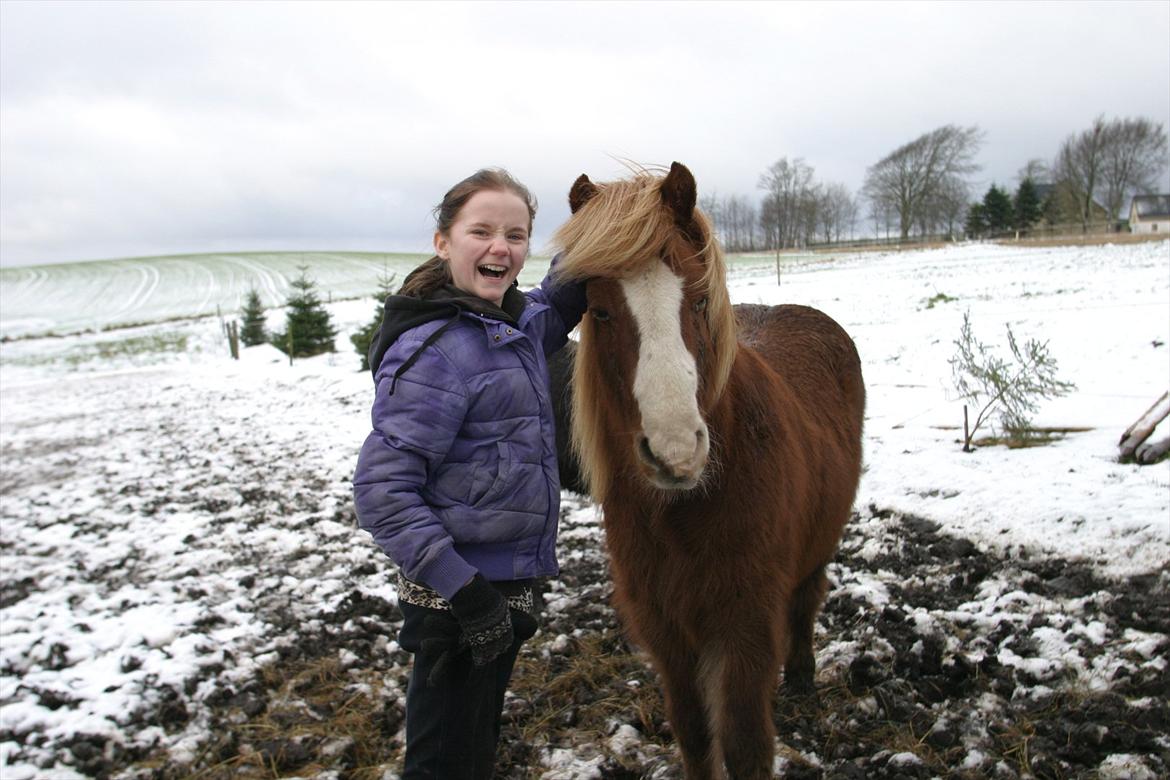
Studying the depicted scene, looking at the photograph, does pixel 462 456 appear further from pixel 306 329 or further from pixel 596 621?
pixel 306 329

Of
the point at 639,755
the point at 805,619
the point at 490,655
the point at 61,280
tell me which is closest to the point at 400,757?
the point at 639,755

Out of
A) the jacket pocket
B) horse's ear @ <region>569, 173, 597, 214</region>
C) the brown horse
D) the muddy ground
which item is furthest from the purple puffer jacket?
the muddy ground

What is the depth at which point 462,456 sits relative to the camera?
1.82m

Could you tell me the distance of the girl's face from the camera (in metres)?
1.87

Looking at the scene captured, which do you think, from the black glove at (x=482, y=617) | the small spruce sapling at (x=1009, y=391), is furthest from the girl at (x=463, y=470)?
the small spruce sapling at (x=1009, y=391)

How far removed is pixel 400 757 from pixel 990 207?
216 ft

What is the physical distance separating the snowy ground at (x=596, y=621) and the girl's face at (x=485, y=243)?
2.00 metres

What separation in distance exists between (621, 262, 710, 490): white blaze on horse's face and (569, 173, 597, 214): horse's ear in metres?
0.49

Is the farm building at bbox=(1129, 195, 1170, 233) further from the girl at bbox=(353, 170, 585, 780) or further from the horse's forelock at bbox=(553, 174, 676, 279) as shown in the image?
the girl at bbox=(353, 170, 585, 780)

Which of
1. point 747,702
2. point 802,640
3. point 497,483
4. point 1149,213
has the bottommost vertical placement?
point 802,640

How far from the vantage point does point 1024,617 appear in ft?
11.1

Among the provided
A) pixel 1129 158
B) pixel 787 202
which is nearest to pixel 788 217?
pixel 787 202

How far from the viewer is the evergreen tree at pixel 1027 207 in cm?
5469

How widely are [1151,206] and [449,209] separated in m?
78.3
